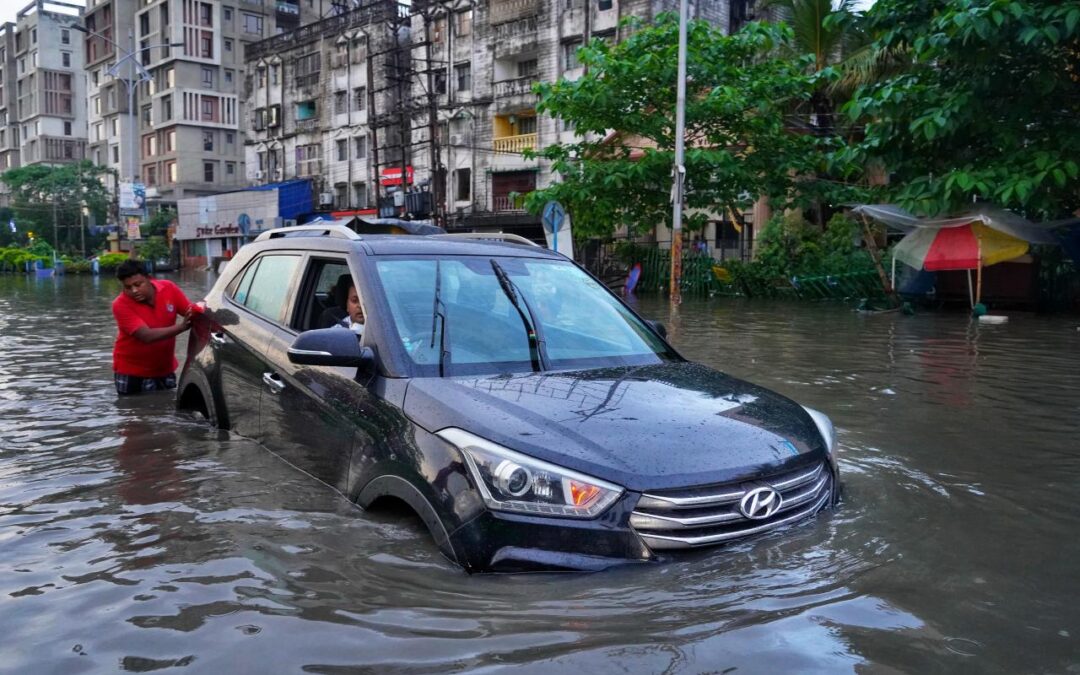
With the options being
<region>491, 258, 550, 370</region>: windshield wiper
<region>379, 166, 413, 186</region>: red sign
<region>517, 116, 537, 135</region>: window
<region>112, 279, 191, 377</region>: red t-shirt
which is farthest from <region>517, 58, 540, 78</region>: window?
<region>491, 258, 550, 370</region>: windshield wiper

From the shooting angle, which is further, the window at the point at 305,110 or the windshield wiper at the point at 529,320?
the window at the point at 305,110

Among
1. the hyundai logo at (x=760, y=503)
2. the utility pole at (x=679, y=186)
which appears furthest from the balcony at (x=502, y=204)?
the hyundai logo at (x=760, y=503)

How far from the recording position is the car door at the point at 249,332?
521cm

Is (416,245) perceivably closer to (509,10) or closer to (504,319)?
(504,319)

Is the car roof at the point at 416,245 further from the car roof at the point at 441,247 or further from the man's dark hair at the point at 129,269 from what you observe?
the man's dark hair at the point at 129,269

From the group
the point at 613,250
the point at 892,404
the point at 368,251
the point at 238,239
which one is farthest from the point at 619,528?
the point at 238,239

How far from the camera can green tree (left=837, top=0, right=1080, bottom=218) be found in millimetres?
13289

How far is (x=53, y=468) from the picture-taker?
19.1ft

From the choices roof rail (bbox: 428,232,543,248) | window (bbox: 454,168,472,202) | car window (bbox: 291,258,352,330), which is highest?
window (bbox: 454,168,472,202)

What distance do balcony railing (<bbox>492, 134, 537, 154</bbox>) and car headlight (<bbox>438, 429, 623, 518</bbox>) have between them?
133ft

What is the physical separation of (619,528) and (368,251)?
6.73 ft

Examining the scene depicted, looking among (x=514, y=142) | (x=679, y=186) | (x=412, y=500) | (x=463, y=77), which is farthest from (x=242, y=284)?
(x=463, y=77)

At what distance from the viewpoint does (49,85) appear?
95812 mm

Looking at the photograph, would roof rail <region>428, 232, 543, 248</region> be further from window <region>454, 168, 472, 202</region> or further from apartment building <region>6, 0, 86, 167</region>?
apartment building <region>6, 0, 86, 167</region>
